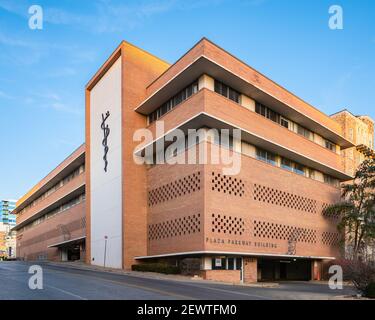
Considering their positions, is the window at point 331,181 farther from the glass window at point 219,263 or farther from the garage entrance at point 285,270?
the glass window at point 219,263

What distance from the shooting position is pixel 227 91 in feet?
129

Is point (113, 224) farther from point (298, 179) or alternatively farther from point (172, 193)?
point (298, 179)

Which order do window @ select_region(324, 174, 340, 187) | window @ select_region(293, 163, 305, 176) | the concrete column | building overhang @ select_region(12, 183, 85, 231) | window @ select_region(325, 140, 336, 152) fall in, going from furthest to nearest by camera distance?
building overhang @ select_region(12, 183, 85, 231), window @ select_region(325, 140, 336, 152), window @ select_region(324, 174, 340, 187), window @ select_region(293, 163, 305, 176), the concrete column

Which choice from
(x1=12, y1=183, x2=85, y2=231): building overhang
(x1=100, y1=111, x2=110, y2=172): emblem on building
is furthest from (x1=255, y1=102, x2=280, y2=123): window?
(x1=12, y1=183, x2=85, y2=231): building overhang

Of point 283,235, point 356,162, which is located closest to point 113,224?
point 283,235

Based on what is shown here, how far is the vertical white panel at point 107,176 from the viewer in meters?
42.1

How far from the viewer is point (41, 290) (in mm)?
19797

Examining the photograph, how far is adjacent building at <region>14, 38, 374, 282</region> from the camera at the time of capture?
116ft

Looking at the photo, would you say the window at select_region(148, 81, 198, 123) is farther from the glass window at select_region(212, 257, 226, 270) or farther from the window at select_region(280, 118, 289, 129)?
the glass window at select_region(212, 257, 226, 270)

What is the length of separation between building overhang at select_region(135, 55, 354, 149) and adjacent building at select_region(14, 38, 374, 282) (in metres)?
0.10

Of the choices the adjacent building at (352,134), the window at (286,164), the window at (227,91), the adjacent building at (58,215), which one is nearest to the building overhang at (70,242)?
the adjacent building at (58,215)

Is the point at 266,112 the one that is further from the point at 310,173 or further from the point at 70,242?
the point at 70,242

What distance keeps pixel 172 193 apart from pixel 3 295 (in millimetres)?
21338

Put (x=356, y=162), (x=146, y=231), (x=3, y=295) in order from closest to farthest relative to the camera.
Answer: (x=3, y=295), (x=146, y=231), (x=356, y=162)
